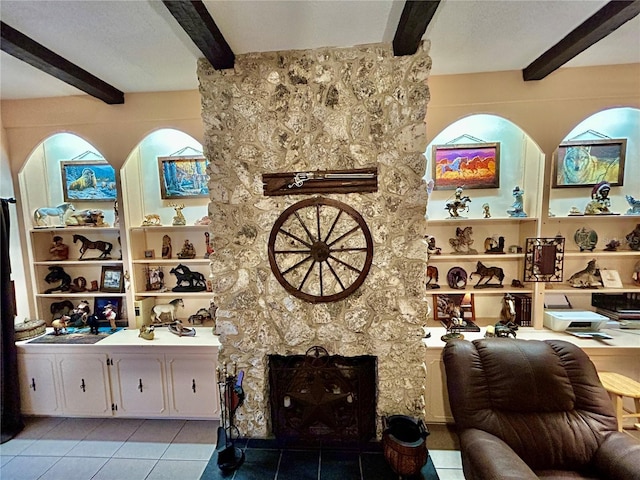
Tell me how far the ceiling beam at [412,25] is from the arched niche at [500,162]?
107cm

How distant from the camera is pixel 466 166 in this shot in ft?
9.59

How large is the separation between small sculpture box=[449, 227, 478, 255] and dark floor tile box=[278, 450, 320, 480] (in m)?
2.06

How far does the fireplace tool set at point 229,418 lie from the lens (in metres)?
2.08

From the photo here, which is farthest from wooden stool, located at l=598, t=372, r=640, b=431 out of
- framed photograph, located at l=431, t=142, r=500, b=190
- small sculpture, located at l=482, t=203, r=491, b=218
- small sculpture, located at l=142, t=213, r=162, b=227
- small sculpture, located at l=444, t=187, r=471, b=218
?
small sculpture, located at l=142, t=213, r=162, b=227

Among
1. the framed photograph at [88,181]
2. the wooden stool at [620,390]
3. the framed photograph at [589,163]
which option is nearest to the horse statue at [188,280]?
the framed photograph at [88,181]

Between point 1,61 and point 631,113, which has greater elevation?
point 1,61

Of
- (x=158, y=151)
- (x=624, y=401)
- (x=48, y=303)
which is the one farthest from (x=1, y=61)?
(x=624, y=401)

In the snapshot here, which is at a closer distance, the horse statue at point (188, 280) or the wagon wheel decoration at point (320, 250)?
the wagon wheel decoration at point (320, 250)

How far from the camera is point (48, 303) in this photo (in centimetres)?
321

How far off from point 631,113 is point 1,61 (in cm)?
499

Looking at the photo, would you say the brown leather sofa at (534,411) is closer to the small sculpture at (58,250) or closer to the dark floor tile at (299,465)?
the dark floor tile at (299,465)

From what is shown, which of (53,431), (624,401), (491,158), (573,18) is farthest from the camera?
(491,158)

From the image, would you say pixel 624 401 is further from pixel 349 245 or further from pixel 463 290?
pixel 349 245

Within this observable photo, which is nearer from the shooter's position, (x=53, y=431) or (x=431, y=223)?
(x=53, y=431)
